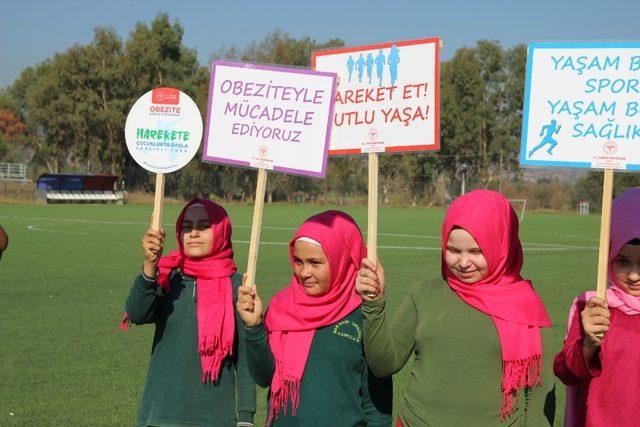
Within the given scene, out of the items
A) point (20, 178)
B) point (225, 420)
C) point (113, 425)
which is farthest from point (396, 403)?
point (20, 178)

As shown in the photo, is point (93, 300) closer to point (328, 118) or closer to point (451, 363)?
point (328, 118)

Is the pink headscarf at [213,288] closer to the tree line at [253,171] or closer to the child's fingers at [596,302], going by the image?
A: the child's fingers at [596,302]

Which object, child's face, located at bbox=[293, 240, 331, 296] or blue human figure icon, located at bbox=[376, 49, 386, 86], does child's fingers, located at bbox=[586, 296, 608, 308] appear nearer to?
child's face, located at bbox=[293, 240, 331, 296]

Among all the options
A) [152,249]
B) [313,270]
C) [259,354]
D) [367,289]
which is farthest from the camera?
[152,249]

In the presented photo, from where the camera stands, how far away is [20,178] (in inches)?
2484

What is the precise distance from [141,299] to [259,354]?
652 mm

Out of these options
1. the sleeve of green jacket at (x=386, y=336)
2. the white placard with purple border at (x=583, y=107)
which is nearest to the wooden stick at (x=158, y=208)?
the sleeve of green jacket at (x=386, y=336)

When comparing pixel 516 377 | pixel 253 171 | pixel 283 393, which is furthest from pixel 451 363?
pixel 253 171

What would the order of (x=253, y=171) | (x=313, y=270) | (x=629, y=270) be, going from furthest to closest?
1. (x=253, y=171)
2. (x=313, y=270)
3. (x=629, y=270)

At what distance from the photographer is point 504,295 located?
3510mm

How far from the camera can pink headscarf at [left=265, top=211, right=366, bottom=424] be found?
12.1 feet

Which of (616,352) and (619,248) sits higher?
(619,248)

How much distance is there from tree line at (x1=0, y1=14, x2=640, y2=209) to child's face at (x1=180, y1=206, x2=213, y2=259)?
56598 mm

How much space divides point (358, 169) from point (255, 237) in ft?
224
